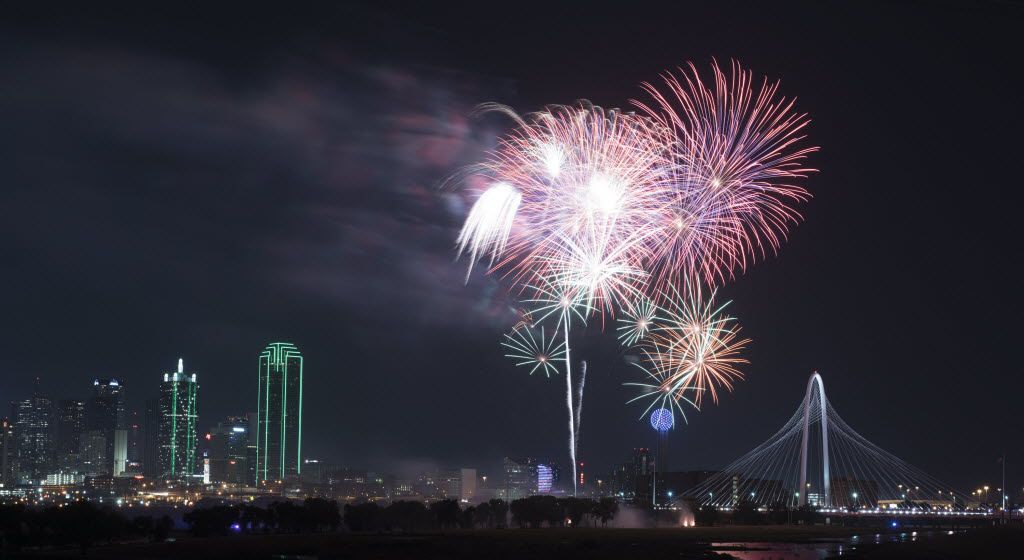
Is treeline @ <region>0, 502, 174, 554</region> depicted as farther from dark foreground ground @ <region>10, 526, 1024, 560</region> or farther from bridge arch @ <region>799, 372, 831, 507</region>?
bridge arch @ <region>799, 372, 831, 507</region>

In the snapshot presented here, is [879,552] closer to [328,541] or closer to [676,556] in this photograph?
[676,556]

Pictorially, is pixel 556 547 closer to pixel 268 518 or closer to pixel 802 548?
pixel 802 548

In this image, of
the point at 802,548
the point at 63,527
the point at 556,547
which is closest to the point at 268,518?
the point at 63,527

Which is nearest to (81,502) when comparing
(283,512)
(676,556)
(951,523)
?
(283,512)

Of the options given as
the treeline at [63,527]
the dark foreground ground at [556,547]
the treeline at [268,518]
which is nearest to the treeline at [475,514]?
the treeline at [268,518]

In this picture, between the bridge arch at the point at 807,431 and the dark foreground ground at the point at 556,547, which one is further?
the bridge arch at the point at 807,431

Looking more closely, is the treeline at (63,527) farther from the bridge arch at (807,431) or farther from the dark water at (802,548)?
the bridge arch at (807,431)

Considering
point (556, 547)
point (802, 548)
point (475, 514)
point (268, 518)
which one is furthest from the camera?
point (475, 514)
